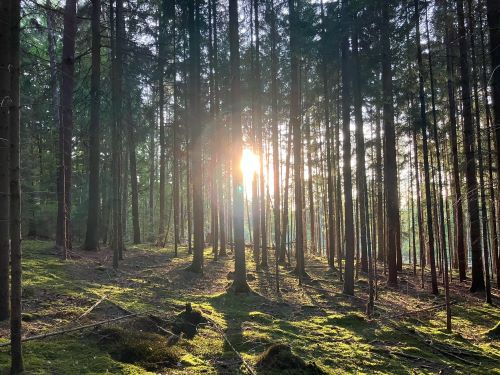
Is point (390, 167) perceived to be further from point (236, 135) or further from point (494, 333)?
point (494, 333)

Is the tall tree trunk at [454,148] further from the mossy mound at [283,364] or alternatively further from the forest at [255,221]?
the mossy mound at [283,364]

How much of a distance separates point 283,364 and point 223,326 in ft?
9.00

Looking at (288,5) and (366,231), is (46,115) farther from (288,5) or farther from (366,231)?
(366,231)

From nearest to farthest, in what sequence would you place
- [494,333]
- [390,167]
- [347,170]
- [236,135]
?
[494,333] → [236,135] → [347,170] → [390,167]

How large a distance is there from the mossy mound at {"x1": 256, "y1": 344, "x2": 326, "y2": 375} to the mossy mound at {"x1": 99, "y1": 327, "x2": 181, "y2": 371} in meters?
1.41

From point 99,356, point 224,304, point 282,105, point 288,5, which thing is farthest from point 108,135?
point 99,356

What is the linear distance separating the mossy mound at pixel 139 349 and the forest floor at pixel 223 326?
2 cm

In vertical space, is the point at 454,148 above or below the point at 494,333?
above

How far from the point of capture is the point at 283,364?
6.16 metres

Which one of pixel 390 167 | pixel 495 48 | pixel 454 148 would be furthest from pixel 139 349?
pixel 454 148

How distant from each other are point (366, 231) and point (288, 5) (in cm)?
1046

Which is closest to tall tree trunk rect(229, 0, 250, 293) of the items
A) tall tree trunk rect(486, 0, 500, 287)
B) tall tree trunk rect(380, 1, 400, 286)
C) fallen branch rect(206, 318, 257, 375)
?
fallen branch rect(206, 318, 257, 375)

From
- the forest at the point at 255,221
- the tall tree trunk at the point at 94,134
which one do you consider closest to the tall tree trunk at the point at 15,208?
the forest at the point at 255,221

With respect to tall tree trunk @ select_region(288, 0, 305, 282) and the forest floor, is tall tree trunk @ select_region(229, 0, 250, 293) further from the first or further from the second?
tall tree trunk @ select_region(288, 0, 305, 282)
